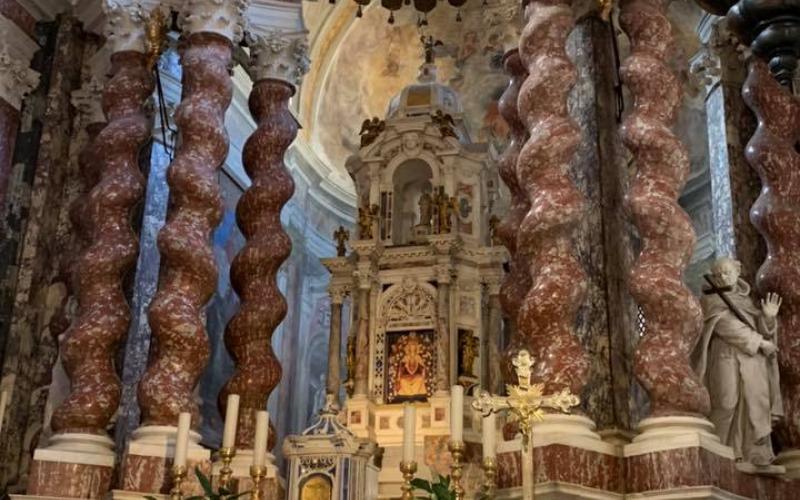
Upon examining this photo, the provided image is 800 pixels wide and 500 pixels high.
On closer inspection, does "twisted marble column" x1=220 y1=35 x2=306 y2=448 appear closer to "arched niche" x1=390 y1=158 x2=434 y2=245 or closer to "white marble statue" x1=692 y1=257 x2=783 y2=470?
"arched niche" x1=390 y1=158 x2=434 y2=245

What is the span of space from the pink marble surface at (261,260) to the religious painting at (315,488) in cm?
179

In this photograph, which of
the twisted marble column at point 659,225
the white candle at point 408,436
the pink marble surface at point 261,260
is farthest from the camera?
the pink marble surface at point 261,260

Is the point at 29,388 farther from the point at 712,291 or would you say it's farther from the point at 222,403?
the point at 712,291

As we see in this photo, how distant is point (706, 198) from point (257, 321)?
21.4ft

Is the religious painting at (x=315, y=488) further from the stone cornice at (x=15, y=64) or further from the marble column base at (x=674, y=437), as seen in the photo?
the stone cornice at (x=15, y=64)

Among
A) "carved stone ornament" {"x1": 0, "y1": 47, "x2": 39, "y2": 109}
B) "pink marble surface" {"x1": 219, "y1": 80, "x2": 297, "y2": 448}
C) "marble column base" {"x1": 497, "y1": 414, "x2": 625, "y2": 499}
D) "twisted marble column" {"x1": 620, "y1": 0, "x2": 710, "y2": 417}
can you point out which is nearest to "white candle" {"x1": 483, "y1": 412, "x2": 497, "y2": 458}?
"marble column base" {"x1": 497, "y1": 414, "x2": 625, "y2": 499}

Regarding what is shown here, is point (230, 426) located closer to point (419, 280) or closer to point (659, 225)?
point (659, 225)

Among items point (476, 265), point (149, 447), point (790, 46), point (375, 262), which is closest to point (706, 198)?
point (476, 265)

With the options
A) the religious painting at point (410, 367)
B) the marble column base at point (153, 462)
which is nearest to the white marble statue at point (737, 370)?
the marble column base at point (153, 462)

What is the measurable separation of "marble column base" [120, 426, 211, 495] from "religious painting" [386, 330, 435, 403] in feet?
13.2

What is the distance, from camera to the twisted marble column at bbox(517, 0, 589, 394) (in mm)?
7078

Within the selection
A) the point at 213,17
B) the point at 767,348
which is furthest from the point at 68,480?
the point at 767,348

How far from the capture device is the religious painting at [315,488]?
7438 millimetres

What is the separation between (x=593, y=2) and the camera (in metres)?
9.21
